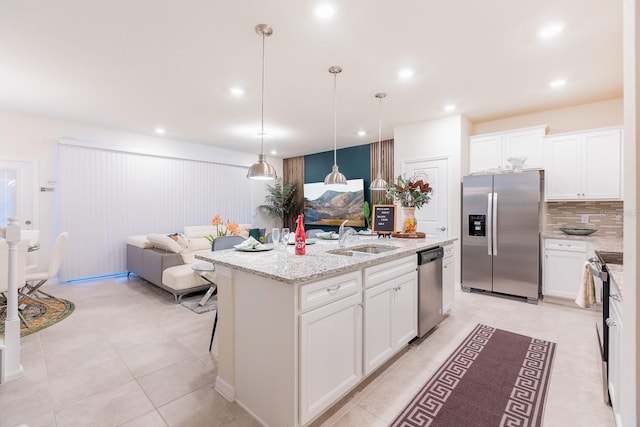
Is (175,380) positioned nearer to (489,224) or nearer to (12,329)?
(12,329)

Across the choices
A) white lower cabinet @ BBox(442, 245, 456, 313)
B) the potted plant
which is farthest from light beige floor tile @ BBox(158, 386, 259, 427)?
the potted plant

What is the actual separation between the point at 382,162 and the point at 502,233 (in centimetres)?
279

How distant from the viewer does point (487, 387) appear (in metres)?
2.10

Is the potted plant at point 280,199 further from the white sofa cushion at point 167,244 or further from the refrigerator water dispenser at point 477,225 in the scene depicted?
the refrigerator water dispenser at point 477,225

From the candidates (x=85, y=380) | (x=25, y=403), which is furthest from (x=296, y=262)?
(x=25, y=403)

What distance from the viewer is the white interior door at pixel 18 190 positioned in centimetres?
441

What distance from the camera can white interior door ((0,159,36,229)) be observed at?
4.41 m

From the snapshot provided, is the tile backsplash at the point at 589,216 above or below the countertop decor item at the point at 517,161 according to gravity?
below

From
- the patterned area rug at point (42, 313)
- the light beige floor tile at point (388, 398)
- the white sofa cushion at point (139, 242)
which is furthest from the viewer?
the white sofa cushion at point (139, 242)

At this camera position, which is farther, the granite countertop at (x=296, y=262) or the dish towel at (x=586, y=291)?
the dish towel at (x=586, y=291)

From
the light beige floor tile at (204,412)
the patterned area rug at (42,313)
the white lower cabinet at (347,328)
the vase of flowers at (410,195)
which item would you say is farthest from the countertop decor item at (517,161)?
the patterned area rug at (42,313)

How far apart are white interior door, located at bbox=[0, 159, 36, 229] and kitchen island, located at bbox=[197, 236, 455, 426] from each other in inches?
176

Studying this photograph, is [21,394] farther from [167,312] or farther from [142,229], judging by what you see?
[142,229]

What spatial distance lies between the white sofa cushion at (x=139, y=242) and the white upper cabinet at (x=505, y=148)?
17.9 feet
